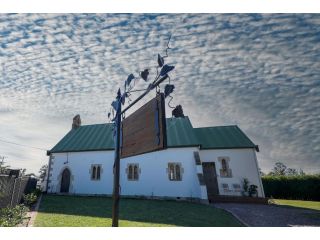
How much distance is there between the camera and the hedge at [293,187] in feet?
44.7

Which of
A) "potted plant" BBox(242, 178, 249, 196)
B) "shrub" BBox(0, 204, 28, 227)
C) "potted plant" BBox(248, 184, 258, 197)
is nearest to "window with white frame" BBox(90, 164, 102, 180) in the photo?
"shrub" BBox(0, 204, 28, 227)

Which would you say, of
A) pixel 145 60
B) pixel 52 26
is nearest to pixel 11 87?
pixel 52 26

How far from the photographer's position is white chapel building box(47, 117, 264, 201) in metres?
10.7

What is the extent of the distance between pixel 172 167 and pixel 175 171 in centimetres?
25

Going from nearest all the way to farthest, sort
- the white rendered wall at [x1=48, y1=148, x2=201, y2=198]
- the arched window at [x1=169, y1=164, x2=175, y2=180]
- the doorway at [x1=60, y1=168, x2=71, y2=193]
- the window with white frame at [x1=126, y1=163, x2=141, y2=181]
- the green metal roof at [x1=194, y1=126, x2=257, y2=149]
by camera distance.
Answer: the white rendered wall at [x1=48, y1=148, x2=201, y2=198] < the arched window at [x1=169, y1=164, x2=175, y2=180] < the window with white frame at [x1=126, y1=163, x2=141, y2=181] < the green metal roof at [x1=194, y1=126, x2=257, y2=149] < the doorway at [x1=60, y1=168, x2=71, y2=193]

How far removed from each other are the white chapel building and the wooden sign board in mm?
7610

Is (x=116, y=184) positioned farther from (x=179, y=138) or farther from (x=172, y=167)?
(x=179, y=138)

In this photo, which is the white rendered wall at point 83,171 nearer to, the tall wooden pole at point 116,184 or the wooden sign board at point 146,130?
the tall wooden pole at point 116,184

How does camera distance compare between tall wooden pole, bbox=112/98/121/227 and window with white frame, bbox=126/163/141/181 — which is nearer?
tall wooden pole, bbox=112/98/121/227

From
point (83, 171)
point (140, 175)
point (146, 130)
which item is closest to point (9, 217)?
point (146, 130)

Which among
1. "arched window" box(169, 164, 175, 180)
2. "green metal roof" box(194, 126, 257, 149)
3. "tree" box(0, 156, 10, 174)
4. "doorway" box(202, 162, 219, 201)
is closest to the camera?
"tree" box(0, 156, 10, 174)

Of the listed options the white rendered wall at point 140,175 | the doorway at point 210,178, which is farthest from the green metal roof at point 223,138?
the white rendered wall at point 140,175

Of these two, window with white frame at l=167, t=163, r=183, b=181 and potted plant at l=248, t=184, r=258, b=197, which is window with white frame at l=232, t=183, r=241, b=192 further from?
window with white frame at l=167, t=163, r=183, b=181

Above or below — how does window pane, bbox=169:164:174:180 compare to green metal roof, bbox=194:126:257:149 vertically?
below
